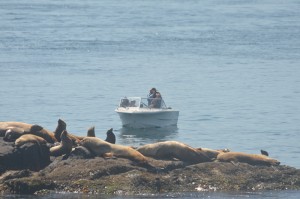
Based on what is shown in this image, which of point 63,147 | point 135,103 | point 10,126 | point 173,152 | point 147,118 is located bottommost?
point 147,118

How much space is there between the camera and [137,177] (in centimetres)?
1723

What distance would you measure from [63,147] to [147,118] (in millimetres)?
13598

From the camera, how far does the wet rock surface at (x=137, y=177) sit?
17.0 meters

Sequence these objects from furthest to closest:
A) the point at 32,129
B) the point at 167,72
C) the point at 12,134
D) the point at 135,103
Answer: the point at 167,72
the point at 135,103
the point at 32,129
the point at 12,134

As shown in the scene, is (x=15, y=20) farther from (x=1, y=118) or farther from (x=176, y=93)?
(x=1, y=118)

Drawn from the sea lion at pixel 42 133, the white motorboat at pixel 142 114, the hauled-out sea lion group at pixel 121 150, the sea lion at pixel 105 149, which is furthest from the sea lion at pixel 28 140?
the white motorboat at pixel 142 114

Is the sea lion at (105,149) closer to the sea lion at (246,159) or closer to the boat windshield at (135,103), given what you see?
the sea lion at (246,159)

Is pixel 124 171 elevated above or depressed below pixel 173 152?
below

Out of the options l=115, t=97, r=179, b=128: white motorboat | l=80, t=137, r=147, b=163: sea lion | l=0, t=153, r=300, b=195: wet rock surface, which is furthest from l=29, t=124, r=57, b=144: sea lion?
l=115, t=97, r=179, b=128: white motorboat

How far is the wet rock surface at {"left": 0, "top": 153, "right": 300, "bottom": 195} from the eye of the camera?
1697 centimetres

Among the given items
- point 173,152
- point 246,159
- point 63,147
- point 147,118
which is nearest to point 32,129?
point 63,147

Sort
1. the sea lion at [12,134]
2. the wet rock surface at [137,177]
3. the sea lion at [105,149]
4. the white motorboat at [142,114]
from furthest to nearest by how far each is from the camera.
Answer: the white motorboat at [142,114], the sea lion at [12,134], the sea lion at [105,149], the wet rock surface at [137,177]

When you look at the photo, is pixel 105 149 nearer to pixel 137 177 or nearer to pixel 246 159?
pixel 137 177

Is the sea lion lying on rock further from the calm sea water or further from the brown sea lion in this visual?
the calm sea water
